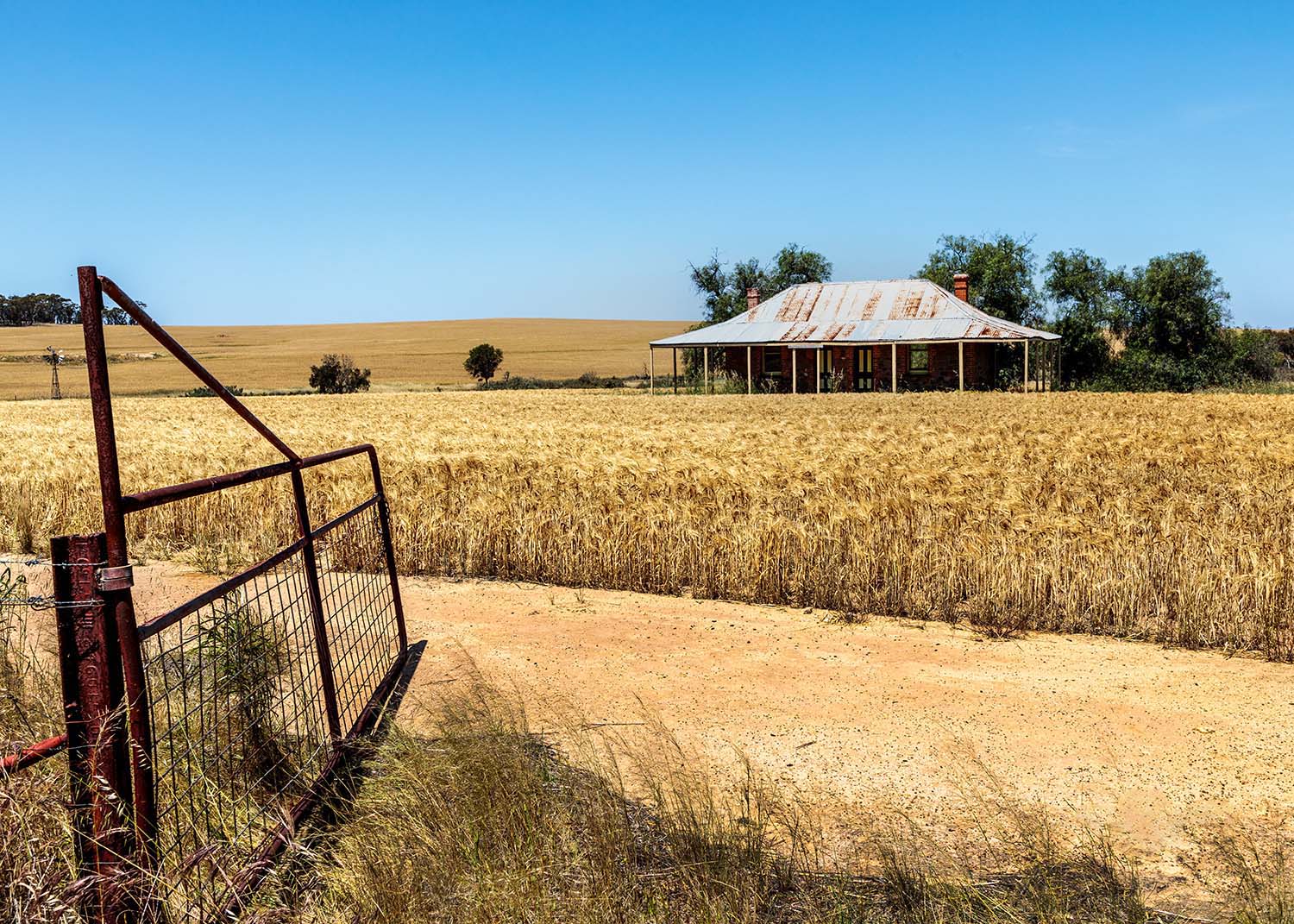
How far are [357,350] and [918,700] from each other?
356ft

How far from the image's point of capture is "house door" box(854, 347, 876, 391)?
4541 centimetres

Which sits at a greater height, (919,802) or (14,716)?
(14,716)

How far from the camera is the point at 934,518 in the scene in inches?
346

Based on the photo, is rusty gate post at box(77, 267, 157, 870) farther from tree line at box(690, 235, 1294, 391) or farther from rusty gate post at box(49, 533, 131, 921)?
tree line at box(690, 235, 1294, 391)

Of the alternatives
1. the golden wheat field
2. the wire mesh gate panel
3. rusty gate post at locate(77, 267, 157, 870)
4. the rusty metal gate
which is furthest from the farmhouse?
rusty gate post at locate(77, 267, 157, 870)

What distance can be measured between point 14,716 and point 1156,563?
7238 mm

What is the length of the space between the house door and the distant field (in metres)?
29.3

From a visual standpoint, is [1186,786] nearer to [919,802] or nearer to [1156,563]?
[919,802]

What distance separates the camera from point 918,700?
618cm

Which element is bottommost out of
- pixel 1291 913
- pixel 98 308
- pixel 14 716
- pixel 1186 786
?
pixel 1186 786

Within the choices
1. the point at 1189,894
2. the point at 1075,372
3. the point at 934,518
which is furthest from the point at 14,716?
the point at 1075,372

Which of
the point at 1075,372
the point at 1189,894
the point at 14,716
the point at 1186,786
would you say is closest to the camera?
the point at 1189,894

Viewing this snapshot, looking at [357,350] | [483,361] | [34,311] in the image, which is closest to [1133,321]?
[483,361]

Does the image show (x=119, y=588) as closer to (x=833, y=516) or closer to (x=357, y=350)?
(x=833, y=516)
